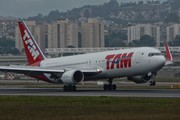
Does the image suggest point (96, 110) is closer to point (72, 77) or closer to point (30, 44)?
point (72, 77)

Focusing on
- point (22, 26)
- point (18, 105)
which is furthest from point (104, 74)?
point (18, 105)

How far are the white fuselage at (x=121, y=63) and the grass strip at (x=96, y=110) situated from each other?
44.1 ft

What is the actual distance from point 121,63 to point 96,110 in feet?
67.7

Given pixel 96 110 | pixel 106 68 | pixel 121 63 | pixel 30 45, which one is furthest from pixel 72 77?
pixel 96 110

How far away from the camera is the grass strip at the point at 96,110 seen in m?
23.7

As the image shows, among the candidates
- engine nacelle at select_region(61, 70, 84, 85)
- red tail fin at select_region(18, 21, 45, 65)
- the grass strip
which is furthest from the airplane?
the grass strip

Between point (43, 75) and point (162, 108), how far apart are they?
28033mm

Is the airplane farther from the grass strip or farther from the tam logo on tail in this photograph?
the grass strip

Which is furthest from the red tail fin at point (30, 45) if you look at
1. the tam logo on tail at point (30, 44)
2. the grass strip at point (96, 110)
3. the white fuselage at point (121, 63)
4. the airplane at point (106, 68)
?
the grass strip at point (96, 110)

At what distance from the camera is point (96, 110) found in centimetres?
2636

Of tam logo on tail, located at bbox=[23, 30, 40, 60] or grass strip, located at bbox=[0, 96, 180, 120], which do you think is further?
tam logo on tail, located at bbox=[23, 30, 40, 60]

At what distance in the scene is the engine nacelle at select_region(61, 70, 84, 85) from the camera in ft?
151

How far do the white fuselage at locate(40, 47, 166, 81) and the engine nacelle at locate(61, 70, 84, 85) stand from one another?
1.97m

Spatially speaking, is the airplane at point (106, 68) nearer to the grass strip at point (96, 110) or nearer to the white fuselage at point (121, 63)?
the white fuselage at point (121, 63)
